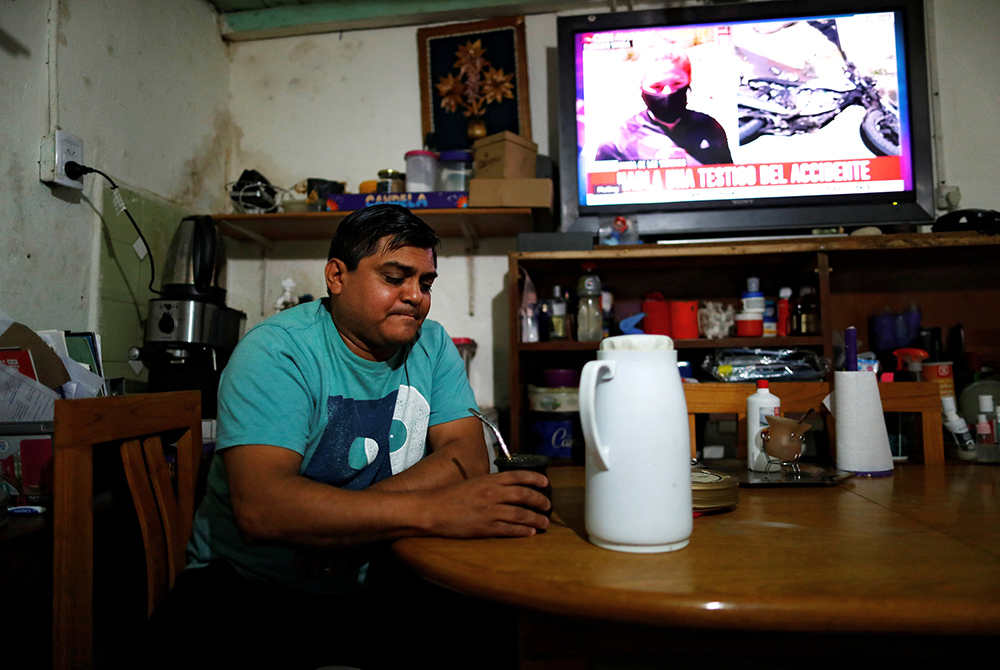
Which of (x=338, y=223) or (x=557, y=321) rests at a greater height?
(x=338, y=223)

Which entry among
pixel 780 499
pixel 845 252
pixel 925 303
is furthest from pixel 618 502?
pixel 925 303

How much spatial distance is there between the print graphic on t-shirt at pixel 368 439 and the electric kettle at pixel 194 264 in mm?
1172

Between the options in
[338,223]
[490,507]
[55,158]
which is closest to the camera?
[490,507]

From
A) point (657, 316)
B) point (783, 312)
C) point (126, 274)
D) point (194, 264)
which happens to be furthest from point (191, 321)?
point (783, 312)

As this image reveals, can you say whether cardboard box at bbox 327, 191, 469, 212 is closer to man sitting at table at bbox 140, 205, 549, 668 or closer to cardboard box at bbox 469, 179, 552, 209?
cardboard box at bbox 469, 179, 552, 209

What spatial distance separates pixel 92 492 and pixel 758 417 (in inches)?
55.7

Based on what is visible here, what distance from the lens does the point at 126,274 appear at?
83.3 inches

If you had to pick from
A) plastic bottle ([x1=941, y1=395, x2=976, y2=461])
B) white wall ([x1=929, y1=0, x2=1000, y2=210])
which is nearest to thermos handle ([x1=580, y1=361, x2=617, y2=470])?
plastic bottle ([x1=941, y1=395, x2=976, y2=461])

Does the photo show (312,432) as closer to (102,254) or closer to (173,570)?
(173,570)

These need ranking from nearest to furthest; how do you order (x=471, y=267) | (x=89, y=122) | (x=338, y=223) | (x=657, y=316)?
1. (x=89, y=122)
2. (x=657, y=316)
3. (x=338, y=223)
4. (x=471, y=267)

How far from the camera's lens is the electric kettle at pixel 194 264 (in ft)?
6.79

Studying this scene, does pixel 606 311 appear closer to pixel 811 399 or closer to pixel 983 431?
pixel 811 399

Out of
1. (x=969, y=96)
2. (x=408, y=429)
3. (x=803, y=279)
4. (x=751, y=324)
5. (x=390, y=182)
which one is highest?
(x=969, y=96)

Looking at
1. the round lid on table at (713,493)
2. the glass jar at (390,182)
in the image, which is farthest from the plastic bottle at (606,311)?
the round lid on table at (713,493)
